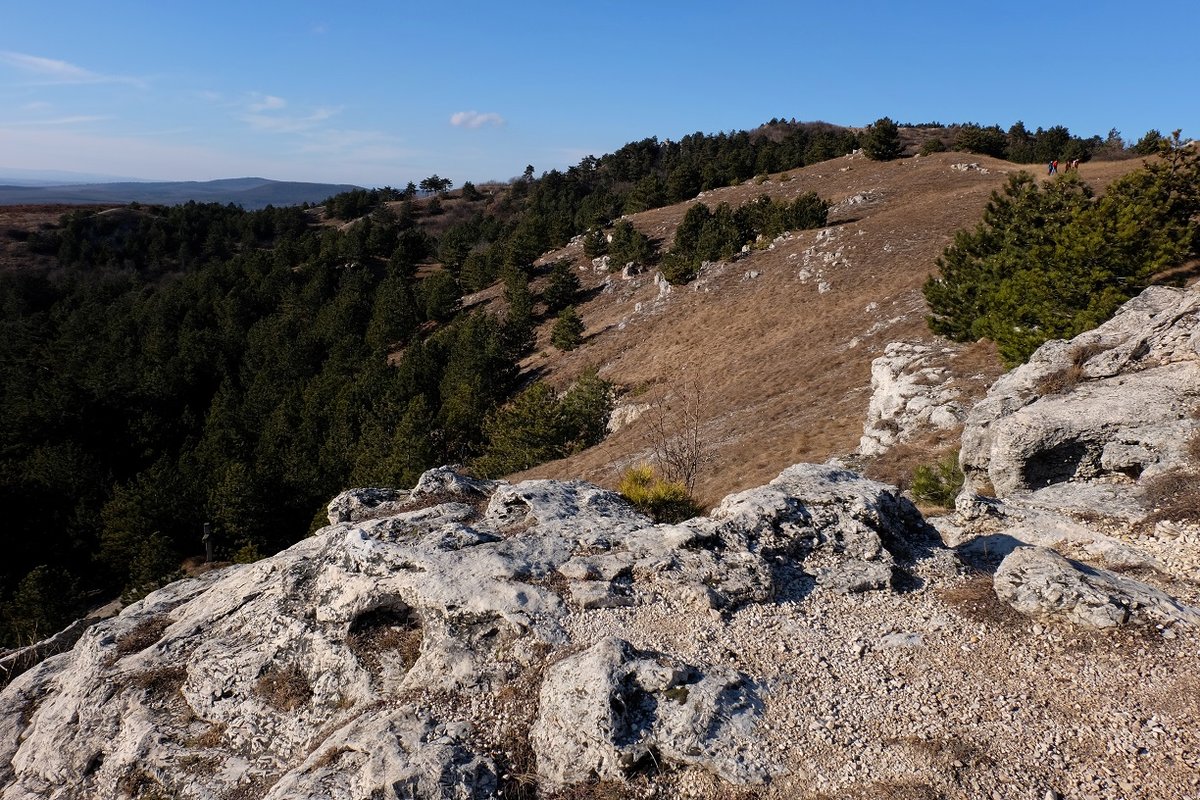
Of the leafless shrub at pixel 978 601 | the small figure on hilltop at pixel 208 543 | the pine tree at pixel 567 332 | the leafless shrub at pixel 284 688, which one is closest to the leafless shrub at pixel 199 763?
the leafless shrub at pixel 284 688

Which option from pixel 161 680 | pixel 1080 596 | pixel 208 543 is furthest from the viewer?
pixel 208 543

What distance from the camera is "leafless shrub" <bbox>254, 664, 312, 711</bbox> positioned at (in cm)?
855

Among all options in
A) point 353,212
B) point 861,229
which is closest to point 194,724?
point 861,229

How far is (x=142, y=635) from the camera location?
11.0 metres

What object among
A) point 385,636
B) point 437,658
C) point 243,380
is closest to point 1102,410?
point 437,658

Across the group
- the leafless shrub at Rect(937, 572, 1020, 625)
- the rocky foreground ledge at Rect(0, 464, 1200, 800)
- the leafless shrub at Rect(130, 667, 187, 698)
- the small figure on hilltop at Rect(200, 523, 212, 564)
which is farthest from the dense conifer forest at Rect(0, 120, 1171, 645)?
the leafless shrub at Rect(937, 572, 1020, 625)

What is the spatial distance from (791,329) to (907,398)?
16153 mm

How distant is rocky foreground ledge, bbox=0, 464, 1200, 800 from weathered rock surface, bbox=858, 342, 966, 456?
9.32 m

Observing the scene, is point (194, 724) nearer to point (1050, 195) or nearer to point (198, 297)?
point (1050, 195)

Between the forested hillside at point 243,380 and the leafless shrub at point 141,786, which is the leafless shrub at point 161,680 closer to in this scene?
the leafless shrub at point 141,786

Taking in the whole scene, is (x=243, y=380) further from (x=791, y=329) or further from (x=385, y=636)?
(x=385, y=636)

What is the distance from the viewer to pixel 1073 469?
12.5 metres

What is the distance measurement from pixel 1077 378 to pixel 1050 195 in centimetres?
1121

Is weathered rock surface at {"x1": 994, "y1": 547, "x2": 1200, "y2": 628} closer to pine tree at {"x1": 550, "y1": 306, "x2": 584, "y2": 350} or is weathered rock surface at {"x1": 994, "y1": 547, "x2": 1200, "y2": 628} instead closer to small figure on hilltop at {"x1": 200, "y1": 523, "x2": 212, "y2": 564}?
small figure on hilltop at {"x1": 200, "y1": 523, "x2": 212, "y2": 564}
